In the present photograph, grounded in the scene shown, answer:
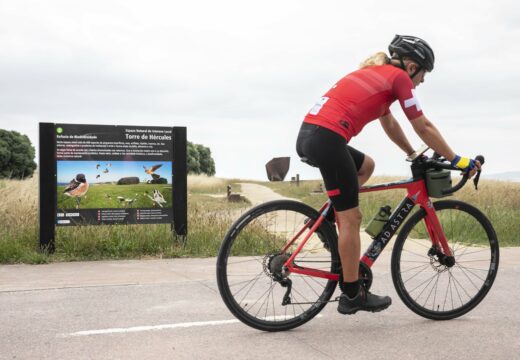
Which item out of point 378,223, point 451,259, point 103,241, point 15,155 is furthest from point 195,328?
point 15,155

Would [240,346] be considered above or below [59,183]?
below

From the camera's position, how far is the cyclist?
418cm

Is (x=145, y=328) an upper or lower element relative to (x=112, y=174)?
lower

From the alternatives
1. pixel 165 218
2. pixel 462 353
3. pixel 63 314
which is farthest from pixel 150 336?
pixel 165 218

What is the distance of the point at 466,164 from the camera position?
4.40 m

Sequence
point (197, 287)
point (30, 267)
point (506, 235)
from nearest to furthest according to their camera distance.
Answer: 1. point (197, 287)
2. point (30, 267)
3. point (506, 235)

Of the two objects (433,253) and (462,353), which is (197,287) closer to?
(433,253)

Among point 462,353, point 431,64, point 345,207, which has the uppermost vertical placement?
point 431,64

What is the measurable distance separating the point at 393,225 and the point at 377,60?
4.08 ft

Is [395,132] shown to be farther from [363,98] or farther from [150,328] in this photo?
[150,328]

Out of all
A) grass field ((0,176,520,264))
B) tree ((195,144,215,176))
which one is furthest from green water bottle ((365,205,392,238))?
tree ((195,144,215,176))

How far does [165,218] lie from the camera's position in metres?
8.88

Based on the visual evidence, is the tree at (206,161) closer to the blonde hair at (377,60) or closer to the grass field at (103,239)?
the grass field at (103,239)

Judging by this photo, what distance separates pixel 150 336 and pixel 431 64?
2803mm
